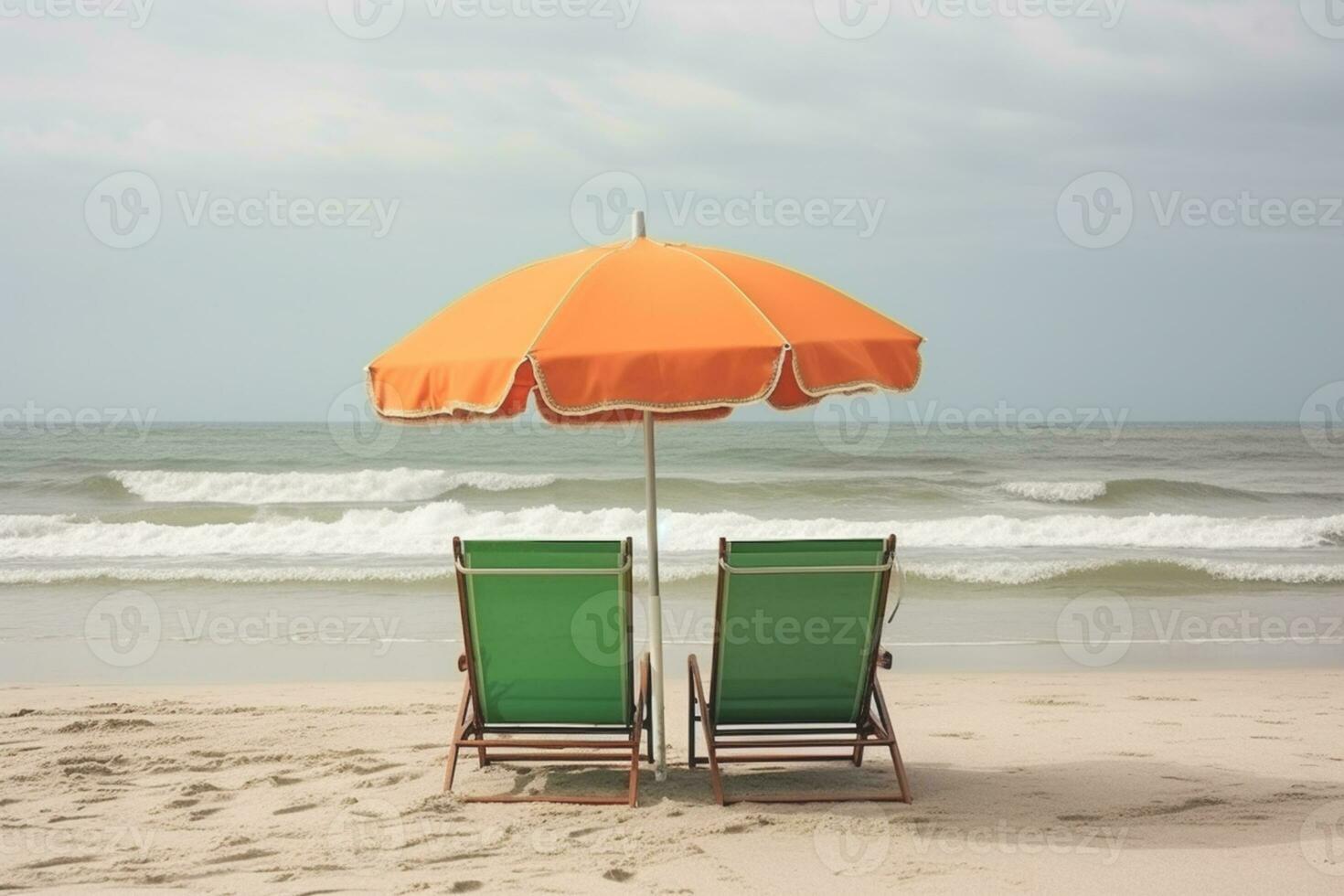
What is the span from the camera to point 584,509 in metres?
20.1

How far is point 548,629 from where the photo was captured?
191 inches

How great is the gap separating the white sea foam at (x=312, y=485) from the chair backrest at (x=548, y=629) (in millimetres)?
17401

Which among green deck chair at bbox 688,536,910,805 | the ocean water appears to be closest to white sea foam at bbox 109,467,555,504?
the ocean water

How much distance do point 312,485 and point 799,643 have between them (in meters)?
20.1

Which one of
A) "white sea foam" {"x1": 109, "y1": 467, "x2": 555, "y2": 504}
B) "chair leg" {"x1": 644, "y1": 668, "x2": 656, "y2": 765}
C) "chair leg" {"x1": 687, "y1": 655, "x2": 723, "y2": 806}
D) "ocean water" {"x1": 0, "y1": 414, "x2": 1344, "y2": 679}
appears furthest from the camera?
"white sea foam" {"x1": 109, "y1": 467, "x2": 555, "y2": 504}

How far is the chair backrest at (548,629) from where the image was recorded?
470 centimetres

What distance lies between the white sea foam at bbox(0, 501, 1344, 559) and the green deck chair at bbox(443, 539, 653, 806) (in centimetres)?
969

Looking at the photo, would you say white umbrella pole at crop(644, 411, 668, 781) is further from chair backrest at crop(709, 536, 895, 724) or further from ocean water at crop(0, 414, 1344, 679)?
ocean water at crop(0, 414, 1344, 679)

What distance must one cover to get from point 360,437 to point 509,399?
31.2 m

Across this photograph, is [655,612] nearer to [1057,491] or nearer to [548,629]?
[548,629]

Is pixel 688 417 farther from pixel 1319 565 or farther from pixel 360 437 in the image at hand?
pixel 360 437

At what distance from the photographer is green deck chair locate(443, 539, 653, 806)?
4703 mm

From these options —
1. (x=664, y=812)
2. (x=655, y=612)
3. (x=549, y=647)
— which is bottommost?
(x=664, y=812)

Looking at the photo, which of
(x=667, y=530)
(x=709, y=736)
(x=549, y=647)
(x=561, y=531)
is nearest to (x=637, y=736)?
(x=709, y=736)
